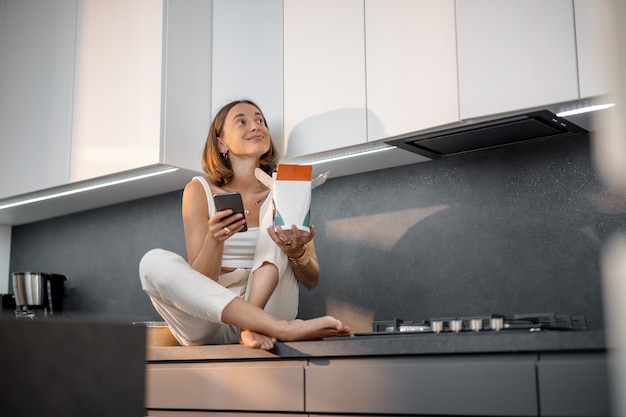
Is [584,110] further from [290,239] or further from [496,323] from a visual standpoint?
[290,239]

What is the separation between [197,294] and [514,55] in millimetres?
1036

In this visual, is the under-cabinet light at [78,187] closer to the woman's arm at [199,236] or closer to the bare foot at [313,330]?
the woman's arm at [199,236]

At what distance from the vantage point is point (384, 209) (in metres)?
2.60

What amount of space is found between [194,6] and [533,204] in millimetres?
1404

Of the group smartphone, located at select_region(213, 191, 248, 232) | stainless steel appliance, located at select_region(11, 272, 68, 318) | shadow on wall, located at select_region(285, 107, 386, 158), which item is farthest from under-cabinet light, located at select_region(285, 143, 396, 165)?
stainless steel appliance, located at select_region(11, 272, 68, 318)

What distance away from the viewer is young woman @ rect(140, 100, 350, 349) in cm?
200

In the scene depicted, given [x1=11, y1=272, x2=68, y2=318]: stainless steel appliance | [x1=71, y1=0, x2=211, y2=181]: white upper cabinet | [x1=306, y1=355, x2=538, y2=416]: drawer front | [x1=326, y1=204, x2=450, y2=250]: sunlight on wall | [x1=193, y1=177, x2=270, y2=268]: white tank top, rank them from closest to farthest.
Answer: [x1=306, y1=355, x2=538, y2=416]: drawer front, [x1=193, y1=177, x2=270, y2=268]: white tank top, [x1=326, y1=204, x2=450, y2=250]: sunlight on wall, [x1=71, y1=0, x2=211, y2=181]: white upper cabinet, [x1=11, y1=272, x2=68, y2=318]: stainless steel appliance

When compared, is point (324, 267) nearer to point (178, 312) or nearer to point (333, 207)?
point (333, 207)

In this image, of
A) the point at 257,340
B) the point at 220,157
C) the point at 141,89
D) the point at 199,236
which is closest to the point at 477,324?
the point at 257,340

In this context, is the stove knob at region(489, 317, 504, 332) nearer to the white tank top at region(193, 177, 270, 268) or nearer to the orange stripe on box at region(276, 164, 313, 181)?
the orange stripe on box at region(276, 164, 313, 181)

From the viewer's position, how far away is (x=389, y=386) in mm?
1642

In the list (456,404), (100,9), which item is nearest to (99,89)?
(100,9)

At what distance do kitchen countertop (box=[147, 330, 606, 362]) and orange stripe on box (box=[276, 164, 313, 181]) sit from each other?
0.47m

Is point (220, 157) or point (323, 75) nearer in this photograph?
point (323, 75)
